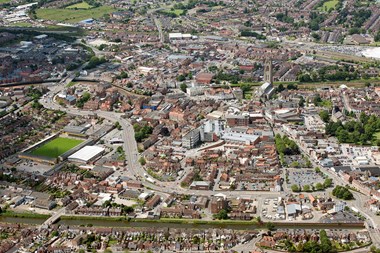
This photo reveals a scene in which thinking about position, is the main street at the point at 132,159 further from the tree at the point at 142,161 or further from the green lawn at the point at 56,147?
the green lawn at the point at 56,147

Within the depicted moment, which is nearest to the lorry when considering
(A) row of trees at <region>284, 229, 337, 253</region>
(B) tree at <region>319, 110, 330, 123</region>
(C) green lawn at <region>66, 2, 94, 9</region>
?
(A) row of trees at <region>284, 229, 337, 253</region>

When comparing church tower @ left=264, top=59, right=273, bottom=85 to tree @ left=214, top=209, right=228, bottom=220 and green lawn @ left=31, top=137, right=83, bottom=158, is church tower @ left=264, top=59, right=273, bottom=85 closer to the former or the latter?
green lawn @ left=31, top=137, right=83, bottom=158

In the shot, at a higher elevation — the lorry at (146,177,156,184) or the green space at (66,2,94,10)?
the lorry at (146,177,156,184)

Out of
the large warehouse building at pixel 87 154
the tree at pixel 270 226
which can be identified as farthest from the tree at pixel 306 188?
the large warehouse building at pixel 87 154

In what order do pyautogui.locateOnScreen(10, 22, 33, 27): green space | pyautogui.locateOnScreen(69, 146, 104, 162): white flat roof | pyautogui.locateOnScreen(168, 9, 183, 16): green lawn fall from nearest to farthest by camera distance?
pyautogui.locateOnScreen(69, 146, 104, 162): white flat roof → pyautogui.locateOnScreen(10, 22, 33, 27): green space → pyautogui.locateOnScreen(168, 9, 183, 16): green lawn

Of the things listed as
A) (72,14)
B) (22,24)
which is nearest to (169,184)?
(22,24)

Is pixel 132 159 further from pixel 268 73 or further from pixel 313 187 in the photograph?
pixel 268 73
